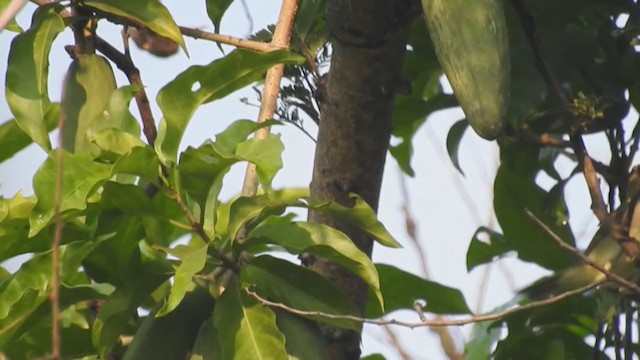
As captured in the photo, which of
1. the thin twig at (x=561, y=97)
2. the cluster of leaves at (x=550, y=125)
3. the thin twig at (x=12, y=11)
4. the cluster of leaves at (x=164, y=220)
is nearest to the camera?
the thin twig at (x=12, y=11)

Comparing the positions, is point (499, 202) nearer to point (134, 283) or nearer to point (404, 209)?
point (404, 209)

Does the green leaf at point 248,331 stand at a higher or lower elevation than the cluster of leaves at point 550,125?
lower

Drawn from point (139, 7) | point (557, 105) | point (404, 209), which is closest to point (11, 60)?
point (139, 7)

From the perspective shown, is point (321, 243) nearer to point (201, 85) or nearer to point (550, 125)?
point (201, 85)

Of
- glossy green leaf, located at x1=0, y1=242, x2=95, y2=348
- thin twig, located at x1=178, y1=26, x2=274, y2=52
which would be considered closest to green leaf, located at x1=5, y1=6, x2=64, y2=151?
glossy green leaf, located at x1=0, y1=242, x2=95, y2=348

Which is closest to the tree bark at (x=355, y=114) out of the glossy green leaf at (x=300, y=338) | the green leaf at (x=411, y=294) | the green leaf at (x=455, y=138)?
the glossy green leaf at (x=300, y=338)

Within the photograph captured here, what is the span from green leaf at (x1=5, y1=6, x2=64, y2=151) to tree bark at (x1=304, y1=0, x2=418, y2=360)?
278 millimetres

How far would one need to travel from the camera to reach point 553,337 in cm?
136

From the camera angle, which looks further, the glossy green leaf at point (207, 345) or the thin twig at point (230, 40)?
the thin twig at point (230, 40)

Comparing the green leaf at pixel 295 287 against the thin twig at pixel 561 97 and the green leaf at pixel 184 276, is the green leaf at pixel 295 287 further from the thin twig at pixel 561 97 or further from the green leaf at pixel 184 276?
the thin twig at pixel 561 97

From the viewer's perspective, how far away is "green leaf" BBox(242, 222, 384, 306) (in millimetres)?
1055

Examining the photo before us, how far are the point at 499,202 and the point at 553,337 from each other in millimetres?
191

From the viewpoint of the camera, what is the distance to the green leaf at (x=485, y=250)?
151cm

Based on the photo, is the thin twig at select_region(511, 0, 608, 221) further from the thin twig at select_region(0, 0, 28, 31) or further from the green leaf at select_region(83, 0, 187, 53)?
the thin twig at select_region(0, 0, 28, 31)
